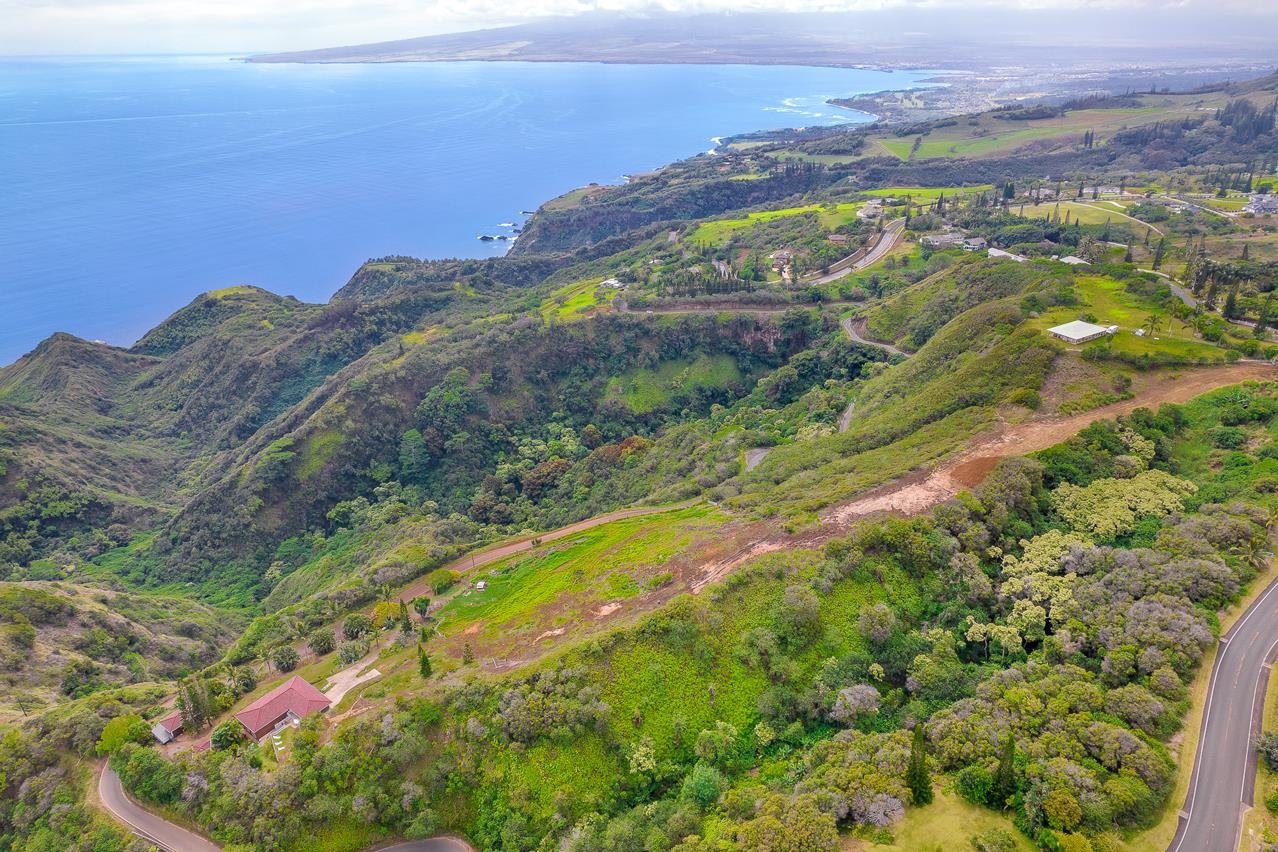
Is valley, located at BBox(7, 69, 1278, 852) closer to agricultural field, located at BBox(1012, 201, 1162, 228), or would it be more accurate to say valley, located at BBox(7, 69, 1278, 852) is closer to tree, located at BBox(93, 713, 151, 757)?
tree, located at BBox(93, 713, 151, 757)

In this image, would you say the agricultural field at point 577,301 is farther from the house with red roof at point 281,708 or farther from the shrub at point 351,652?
the house with red roof at point 281,708

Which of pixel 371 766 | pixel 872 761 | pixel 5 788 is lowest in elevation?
pixel 5 788

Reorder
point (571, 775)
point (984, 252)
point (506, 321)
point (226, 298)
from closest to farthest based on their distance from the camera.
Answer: point (571, 775)
point (984, 252)
point (506, 321)
point (226, 298)

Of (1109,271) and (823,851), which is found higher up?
(1109,271)

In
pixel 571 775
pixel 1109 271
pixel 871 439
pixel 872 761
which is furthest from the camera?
pixel 1109 271

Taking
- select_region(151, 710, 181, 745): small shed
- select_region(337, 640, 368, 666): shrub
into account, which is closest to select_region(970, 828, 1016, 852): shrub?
select_region(337, 640, 368, 666): shrub

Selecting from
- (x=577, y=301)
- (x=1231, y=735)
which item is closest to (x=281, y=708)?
(x=1231, y=735)

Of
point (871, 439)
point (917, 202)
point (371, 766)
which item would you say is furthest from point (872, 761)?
point (917, 202)

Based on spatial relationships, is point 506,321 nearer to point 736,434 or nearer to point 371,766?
point 736,434

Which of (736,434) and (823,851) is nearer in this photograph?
(823,851)
